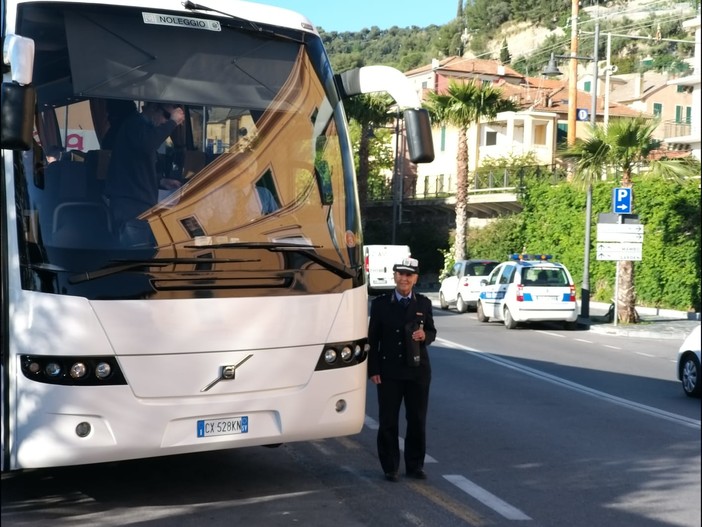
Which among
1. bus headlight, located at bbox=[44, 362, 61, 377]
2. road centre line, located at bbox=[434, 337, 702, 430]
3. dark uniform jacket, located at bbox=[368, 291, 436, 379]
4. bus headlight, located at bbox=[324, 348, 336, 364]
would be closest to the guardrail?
road centre line, located at bbox=[434, 337, 702, 430]

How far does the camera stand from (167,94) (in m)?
7.27

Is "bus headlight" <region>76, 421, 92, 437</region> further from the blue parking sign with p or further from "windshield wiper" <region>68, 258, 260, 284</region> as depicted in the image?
the blue parking sign with p

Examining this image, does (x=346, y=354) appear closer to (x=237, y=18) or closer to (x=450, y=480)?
(x=450, y=480)

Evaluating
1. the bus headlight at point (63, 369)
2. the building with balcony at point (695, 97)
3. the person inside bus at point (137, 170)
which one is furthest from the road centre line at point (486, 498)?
the building with balcony at point (695, 97)

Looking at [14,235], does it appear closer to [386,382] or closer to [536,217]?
[386,382]

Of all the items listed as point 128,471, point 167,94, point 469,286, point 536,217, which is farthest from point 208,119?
point 536,217

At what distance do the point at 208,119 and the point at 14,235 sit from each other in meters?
1.51

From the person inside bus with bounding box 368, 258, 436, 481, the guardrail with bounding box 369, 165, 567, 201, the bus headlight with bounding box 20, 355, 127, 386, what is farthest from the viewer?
the guardrail with bounding box 369, 165, 567, 201

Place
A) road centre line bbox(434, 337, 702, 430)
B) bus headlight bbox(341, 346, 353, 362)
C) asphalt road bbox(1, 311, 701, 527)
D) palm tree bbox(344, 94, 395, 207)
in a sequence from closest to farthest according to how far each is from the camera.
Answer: asphalt road bbox(1, 311, 701, 527)
bus headlight bbox(341, 346, 353, 362)
road centre line bbox(434, 337, 702, 430)
palm tree bbox(344, 94, 395, 207)

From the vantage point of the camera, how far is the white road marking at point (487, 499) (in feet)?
24.0

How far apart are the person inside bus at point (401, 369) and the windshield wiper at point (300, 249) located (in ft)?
2.72

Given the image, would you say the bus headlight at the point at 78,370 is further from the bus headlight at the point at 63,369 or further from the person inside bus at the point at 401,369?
the person inside bus at the point at 401,369

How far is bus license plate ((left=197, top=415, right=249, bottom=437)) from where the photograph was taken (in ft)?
23.1

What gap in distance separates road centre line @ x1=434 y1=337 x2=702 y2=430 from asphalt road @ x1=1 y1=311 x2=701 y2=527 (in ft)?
0.18
